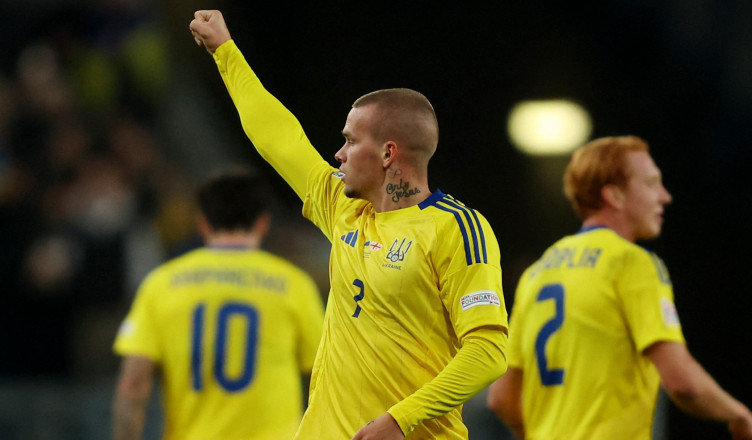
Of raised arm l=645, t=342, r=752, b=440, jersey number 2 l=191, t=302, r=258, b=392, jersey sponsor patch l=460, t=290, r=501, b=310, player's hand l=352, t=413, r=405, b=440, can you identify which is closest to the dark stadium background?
jersey number 2 l=191, t=302, r=258, b=392

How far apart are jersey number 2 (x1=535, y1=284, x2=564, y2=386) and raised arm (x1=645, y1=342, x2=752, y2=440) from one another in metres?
0.49

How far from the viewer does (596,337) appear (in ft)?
14.9

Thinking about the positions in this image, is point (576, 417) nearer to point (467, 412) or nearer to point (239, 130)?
point (467, 412)

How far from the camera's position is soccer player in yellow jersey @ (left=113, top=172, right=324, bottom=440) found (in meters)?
5.53

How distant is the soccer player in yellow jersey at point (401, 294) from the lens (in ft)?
11.2

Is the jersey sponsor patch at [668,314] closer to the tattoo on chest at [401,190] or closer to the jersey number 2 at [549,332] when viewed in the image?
the jersey number 2 at [549,332]

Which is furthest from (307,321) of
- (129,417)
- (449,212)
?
(449,212)

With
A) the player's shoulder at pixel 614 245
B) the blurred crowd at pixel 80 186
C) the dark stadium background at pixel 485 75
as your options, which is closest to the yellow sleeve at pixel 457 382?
the player's shoulder at pixel 614 245

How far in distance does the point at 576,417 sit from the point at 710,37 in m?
6.93

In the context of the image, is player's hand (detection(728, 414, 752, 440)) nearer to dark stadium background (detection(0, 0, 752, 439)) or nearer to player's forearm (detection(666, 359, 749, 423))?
player's forearm (detection(666, 359, 749, 423))

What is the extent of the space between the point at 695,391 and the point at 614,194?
0.99 metres

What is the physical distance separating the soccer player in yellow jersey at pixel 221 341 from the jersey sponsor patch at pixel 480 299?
7.55ft

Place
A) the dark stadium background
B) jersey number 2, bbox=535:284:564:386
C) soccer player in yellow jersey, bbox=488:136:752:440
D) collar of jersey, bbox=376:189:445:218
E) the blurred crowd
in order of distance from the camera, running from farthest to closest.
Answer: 1. the dark stadium background
2. the blurred crowd
3. jersey number 2, bbox=535:284:564:386
4. soccer player in yellow jersey, bbox=488:136:752:440
5. collar of jersey, bbox=376:189:445:218

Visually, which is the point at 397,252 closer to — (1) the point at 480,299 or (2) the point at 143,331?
(1) the point at 480,299
